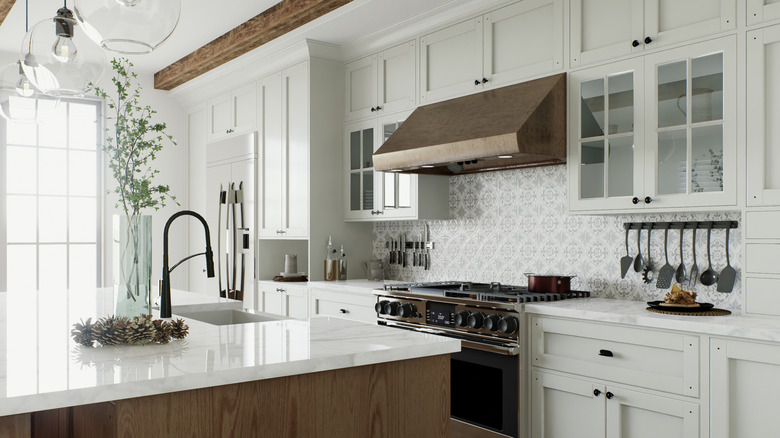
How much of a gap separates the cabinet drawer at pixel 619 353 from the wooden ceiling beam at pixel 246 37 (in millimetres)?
2426

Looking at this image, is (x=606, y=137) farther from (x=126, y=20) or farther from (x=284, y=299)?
(x=284, y=299)

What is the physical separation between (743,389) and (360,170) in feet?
10.2

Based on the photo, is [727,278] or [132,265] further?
[727,278]

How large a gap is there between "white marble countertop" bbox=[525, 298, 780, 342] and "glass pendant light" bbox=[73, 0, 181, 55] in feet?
7.45

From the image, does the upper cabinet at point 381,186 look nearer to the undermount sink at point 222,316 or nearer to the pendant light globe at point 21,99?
the undermount sink at point 222,316

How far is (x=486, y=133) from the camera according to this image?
3.59 meters

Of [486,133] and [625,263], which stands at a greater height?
[486,133]

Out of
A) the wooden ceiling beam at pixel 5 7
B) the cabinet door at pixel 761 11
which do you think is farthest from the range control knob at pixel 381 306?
the wooden ceiling beam at pixel 5 7

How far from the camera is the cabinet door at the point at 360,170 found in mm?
4930

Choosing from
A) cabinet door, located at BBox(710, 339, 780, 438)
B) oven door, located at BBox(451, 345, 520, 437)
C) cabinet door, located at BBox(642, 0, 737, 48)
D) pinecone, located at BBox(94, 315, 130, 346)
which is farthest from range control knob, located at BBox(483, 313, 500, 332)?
pinecone, located at BBox(94, 315, 130, 346)

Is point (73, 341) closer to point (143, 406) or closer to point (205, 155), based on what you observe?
point (143, 406)

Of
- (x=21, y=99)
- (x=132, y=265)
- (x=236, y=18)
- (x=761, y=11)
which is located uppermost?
(x=236, y=18)

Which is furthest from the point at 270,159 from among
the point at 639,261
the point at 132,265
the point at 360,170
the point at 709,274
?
the point at 709,274

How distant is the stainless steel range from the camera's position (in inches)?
133
